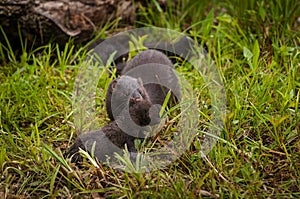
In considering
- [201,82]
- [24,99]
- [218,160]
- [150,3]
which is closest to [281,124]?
[218,160]

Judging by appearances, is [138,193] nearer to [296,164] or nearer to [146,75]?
[296,164]

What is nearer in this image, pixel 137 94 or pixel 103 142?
pixel 103 142

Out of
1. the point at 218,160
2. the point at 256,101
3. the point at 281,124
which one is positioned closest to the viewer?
the point at 218,160

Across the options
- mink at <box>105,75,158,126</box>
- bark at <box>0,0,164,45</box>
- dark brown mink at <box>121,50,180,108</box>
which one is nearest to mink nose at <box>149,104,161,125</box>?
mink at <box>105,75,158,126</box>

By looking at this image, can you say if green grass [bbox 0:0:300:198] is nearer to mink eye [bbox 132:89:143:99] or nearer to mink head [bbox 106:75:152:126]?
mink head [bbox 106:75:152:126]

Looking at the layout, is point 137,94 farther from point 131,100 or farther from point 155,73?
point 155,73

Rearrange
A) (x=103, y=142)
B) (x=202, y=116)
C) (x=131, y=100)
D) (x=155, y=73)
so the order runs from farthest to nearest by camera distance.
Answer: (x=155, y=73), (x=202, y=116), (x=131, y=100), (x=103, y=142)

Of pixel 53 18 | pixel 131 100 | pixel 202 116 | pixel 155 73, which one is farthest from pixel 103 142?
pixel 53 18
